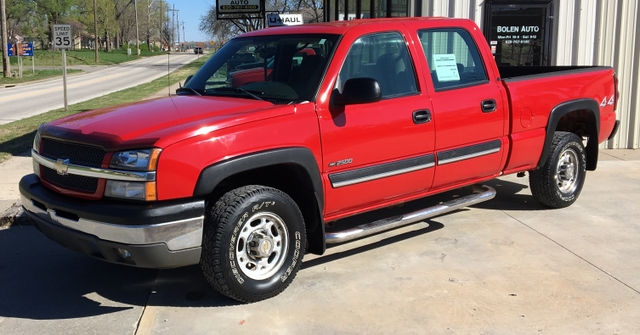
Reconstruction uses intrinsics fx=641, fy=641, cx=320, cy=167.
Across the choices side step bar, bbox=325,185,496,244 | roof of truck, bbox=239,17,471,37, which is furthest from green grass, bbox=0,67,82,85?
side step bar, bbox=325,185,496,244

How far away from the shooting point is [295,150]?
441 centimetres

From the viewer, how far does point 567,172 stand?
22.2 feet

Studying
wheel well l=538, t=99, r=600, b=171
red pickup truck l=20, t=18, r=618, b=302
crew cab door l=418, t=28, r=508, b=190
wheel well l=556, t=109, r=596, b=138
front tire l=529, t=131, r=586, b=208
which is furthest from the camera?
wheel well l=556, t=109, r=596, b=138

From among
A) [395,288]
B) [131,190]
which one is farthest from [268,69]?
[395,288]

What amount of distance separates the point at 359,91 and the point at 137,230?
1.80 m

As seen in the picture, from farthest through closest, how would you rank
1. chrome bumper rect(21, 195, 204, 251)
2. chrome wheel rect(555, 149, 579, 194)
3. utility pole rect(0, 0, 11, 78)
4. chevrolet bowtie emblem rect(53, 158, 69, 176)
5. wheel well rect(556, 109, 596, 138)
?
Result: 1. utility pole rect(0, 0, 11, 78)
2. wheel well rect(556, 109, 596, 138)
3. chrome wheel rect(555, 149, 579, 194)
4. chevrolet bowtie emblem rect(53, 158, 69, 176)
5. chrome bumper rect(21, 195, 204, 251)

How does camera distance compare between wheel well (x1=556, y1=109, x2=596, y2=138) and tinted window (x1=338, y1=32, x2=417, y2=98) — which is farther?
wheel well (x1=556, y1=109, x2=596, y2=138)

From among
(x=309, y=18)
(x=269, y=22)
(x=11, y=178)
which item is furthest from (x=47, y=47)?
(x=11, y=178)

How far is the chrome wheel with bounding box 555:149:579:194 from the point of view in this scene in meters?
6.70

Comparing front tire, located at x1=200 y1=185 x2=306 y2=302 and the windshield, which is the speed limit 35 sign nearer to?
the windshield

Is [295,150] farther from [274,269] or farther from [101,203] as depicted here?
[101,203]

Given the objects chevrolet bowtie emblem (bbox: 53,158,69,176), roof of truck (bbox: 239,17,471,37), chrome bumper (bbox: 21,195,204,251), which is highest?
roof of truck (bbox: 239,17,471,37)

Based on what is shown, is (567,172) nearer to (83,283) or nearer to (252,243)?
(252,243)

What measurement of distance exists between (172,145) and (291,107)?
3.15 ft
